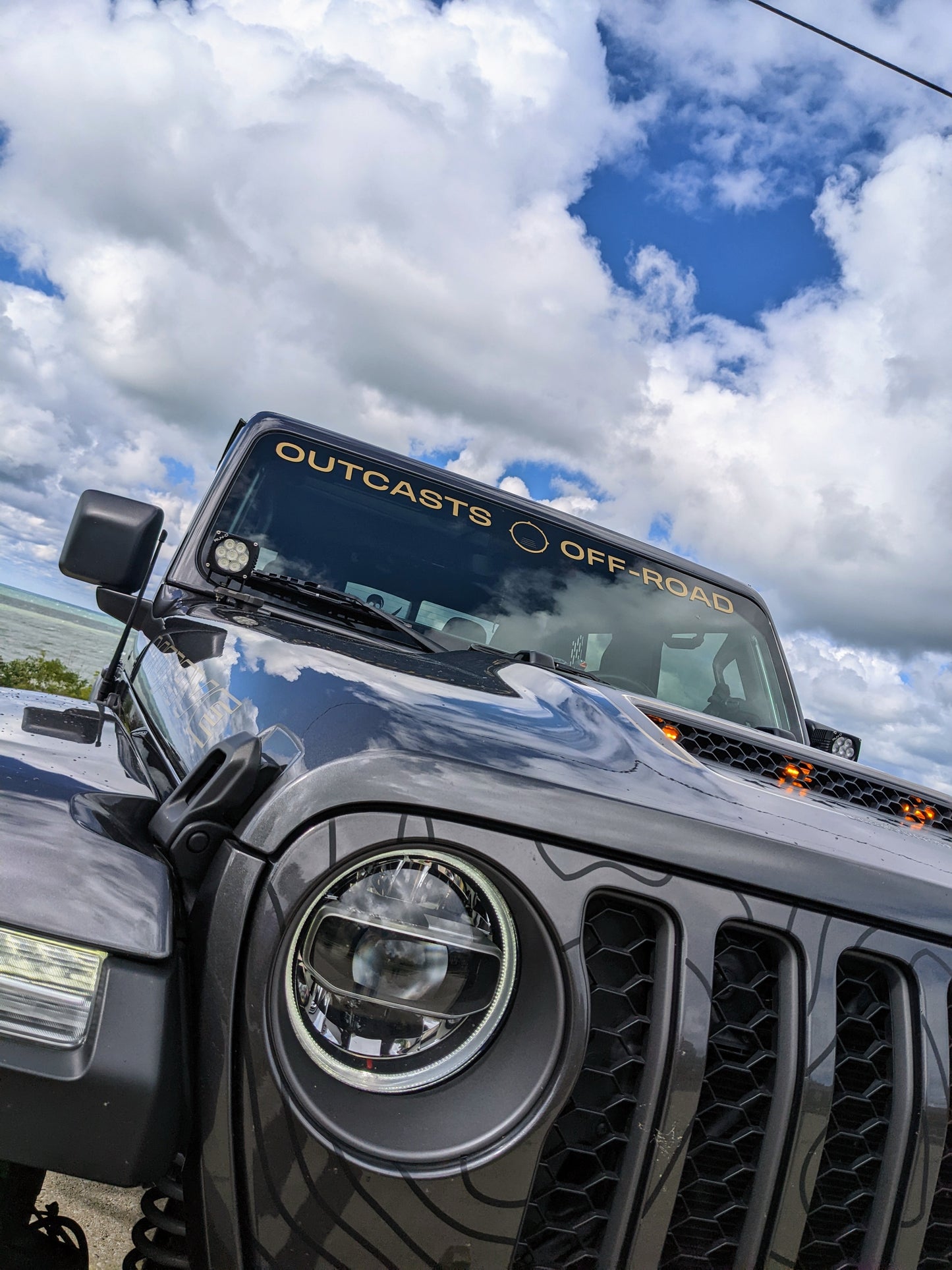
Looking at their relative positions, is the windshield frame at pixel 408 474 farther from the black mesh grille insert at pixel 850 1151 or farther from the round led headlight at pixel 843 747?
the black mesh grille insert at pixel 850 1151

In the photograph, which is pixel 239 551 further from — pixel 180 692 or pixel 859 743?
pixel 859 743

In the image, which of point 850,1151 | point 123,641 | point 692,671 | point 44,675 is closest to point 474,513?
point 692,671

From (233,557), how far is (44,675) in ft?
25.2

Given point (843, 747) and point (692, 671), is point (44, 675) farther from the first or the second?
point (843, 747)

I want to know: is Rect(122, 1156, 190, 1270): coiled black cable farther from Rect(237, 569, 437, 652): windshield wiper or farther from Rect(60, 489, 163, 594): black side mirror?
Rect(60, 489, 163, 594): black side mirror

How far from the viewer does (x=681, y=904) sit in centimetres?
123

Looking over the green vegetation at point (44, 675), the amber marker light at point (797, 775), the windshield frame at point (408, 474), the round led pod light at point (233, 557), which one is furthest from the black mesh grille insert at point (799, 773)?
the green vegetation at point (44, 675)

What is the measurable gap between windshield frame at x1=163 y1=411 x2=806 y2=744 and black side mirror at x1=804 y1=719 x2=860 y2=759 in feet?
0.21

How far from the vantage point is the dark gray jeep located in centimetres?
111

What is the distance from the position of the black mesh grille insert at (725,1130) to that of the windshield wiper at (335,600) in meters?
1.35

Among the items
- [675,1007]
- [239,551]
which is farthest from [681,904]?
[239,551]

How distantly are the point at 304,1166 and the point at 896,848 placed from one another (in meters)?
1.01

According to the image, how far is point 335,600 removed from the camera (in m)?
2.57

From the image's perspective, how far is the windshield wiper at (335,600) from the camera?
2.53 metres
